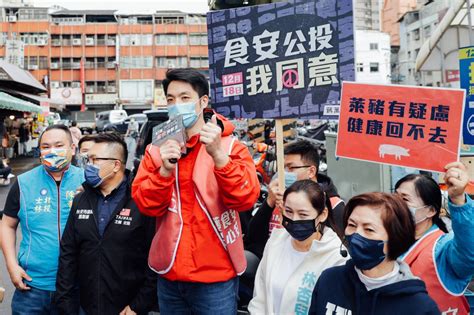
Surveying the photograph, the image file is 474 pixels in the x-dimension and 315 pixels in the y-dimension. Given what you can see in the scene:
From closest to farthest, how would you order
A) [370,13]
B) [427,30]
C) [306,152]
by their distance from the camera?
1. [306,152]
2. [427,30]
3. [370,13]

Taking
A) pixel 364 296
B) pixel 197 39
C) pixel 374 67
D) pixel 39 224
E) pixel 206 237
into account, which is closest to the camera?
pixel 364 296

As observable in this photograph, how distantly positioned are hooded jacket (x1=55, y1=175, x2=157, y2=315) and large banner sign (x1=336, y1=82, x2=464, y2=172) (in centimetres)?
138

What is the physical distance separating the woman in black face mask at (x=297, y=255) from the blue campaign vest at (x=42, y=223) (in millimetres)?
1393

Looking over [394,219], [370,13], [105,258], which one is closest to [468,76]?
[394,219]

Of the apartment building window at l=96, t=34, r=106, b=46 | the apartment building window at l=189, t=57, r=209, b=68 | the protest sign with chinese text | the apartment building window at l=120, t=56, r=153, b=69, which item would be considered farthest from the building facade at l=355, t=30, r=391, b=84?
the protest sign with chinese text

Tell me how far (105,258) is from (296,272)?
1.20m

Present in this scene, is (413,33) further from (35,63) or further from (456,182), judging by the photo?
(456,182)

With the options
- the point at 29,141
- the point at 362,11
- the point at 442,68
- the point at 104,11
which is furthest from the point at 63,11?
the point at 442,68

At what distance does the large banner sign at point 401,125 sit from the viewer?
8.77 feet

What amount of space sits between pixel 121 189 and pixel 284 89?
4.28 feet

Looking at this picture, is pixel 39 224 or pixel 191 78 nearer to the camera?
pixel 191 78

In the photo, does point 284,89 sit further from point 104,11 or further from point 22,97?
point 104,11

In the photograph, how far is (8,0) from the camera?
189 feet

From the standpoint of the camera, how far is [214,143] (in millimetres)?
2596
